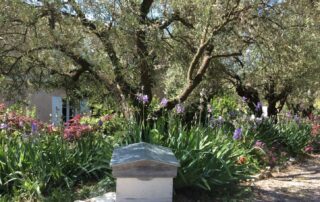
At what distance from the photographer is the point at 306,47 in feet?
26.8

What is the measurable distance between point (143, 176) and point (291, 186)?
12.1 feet

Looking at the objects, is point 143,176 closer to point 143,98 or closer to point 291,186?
point 143,98

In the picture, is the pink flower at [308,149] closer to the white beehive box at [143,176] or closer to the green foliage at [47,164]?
the green foliage at [47,164]

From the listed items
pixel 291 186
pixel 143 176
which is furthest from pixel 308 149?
pixel 143 176

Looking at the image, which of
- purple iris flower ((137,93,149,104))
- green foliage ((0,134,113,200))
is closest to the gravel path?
purple iris flower ((137,93,149,104))

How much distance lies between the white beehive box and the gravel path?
2.05m

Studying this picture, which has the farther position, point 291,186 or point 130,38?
point 291,186

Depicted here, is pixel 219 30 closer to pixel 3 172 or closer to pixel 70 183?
pixel 70 183

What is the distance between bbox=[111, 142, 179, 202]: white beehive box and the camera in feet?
13.7

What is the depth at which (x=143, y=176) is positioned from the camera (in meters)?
4.22

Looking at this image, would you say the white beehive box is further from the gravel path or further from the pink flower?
the pink flower

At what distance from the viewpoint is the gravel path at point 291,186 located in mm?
6104

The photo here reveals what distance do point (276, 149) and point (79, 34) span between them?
603 centimetres

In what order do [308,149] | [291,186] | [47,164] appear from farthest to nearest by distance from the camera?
[308,149], [291,186], [47,164]
